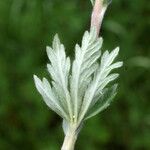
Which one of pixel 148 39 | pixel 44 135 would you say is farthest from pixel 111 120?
pixel 148 39

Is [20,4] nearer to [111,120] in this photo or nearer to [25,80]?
[25,80]

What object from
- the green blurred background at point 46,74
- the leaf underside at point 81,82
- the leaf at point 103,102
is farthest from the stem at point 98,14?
the green blurred background at point 46,74

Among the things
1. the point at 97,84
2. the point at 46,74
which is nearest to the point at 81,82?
the point at 97,84

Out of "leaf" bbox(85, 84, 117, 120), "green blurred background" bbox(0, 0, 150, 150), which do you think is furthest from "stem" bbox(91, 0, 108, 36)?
"green blurred background" bbox(0, 0, 150, 150)

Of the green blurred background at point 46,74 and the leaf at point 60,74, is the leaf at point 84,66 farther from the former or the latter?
the green blurred background at point 46,74

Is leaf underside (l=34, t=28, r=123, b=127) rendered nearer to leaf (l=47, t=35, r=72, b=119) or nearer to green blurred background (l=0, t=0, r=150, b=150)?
leaf (l=47, t=35, r=72, b=119)

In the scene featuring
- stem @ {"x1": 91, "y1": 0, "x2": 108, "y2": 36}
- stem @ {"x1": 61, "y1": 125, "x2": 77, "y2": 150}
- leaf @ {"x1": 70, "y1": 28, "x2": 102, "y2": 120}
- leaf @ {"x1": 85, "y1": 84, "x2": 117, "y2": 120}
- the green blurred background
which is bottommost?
stem @ {"x1": 61, "y1": 125, "x2": 77, "y2": 150}

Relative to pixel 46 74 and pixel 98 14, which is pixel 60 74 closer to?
pixel 98 14
